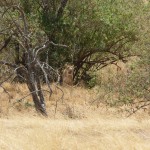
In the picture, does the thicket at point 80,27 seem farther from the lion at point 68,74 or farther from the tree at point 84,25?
the lion at point 68,74

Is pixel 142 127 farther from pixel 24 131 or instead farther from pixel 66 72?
pixel 66 72

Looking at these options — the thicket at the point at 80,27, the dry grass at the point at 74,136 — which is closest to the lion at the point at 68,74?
the thicket at the point at 80,27

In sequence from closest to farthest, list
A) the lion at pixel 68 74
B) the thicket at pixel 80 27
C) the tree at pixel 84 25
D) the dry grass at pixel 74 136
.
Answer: the dry grass at pixel 74 136 → the thicket at pixel 80 27 → the tree at pixel 84 25 → the lion at pixel 68 74

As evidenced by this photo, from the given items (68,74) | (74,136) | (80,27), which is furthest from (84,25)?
(74,136)

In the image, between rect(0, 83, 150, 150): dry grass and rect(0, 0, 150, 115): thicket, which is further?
rect(0, 0, 150, 115): thicket

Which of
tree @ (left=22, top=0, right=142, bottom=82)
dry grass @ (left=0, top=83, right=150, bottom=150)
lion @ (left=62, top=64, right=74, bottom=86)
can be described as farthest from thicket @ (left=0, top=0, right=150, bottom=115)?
dry grass @ (left=0, top=83, right=150, bottom=150)

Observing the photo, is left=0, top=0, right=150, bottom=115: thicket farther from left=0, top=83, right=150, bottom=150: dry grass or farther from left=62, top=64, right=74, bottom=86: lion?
left=0, top=83, right=150, bottom=150: dry grass

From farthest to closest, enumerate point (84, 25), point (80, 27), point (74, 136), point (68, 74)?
point (68, 74)
point (80, 27)
point (84, 25)
point (74, 136)

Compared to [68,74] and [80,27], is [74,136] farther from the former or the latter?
[68,74]

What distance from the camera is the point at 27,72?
15227 mm

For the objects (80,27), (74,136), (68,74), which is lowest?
(68,74)

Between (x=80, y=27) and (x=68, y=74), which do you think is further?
(x=68, y=74)

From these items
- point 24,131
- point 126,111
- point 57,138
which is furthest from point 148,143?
point 126,111

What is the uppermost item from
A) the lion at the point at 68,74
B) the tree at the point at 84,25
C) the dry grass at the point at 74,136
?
the tree at the point at 84,25
